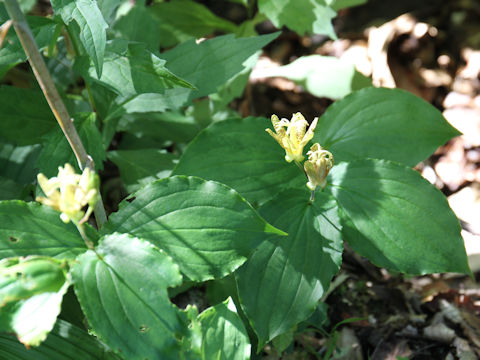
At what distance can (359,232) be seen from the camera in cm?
148

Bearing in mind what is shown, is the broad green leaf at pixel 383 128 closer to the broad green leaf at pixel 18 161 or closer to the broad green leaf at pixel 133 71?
the broad green leaf at pixel 133 71

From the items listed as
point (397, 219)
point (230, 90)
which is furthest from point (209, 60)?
point (397, 219)

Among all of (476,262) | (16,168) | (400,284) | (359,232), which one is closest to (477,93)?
(476,262)

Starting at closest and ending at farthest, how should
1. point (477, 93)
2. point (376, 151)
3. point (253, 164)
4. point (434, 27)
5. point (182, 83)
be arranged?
point (182, 83), point (253, 164), point (376, 151), point (477, 93), point (434, 27)

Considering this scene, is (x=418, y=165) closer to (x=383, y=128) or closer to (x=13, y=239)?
(x=383, y=128)

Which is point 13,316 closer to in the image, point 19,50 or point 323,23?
point 19,50

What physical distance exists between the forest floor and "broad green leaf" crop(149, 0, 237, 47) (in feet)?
1.29

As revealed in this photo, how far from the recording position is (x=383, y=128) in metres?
1.73

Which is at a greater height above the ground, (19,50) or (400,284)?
(19,50)

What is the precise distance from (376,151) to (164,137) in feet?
2.99

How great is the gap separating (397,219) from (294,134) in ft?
1.36

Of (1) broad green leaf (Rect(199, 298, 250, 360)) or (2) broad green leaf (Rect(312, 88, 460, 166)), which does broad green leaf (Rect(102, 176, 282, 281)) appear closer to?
(1) broad green leaf (Rect(199, 298, 250, 360))

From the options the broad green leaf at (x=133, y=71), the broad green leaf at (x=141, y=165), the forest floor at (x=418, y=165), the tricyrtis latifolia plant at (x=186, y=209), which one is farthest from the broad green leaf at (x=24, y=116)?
the forest floor at (x=418, y=165)

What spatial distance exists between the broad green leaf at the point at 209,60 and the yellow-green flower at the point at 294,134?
37 cm
